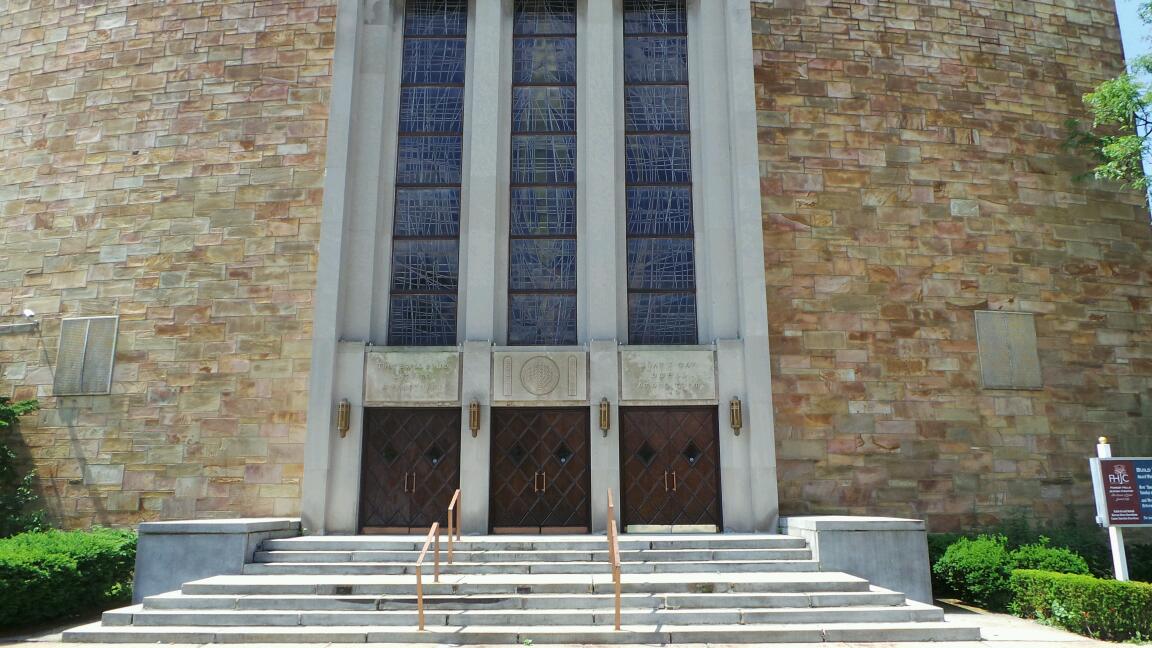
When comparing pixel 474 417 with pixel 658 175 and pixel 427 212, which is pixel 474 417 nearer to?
pixel 427 212

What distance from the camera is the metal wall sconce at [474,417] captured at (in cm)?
1191

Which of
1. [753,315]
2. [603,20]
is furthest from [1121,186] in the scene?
[603,20]

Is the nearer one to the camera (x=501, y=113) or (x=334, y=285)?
(x=334, y=285)

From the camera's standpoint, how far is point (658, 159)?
1346 centimetres

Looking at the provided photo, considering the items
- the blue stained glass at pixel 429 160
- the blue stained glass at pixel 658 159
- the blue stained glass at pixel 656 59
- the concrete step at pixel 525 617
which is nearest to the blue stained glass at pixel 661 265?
the blue stained glass at pixel 658 159

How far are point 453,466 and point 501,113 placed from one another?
19.1 feet

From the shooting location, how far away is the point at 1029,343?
12750 millimetres

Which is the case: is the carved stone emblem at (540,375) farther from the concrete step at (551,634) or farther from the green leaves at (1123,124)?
the green leaves at (1123,124)

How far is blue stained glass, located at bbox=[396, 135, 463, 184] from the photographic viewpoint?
43.8ft

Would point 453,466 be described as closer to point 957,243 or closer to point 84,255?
point 84,255

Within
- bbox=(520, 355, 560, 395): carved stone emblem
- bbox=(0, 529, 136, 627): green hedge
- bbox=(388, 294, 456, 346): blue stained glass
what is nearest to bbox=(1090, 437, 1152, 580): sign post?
bbox=(520, 355, 560, 395): carved stone emblem

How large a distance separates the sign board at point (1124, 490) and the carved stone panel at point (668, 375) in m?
4.96

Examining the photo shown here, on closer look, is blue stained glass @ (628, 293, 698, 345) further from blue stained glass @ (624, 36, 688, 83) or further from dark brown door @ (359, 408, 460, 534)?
blue stained glass @ (624, 36, 688, 83)

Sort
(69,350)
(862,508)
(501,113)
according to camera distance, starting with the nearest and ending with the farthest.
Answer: (862,508) < (69,350) < (501,113)
